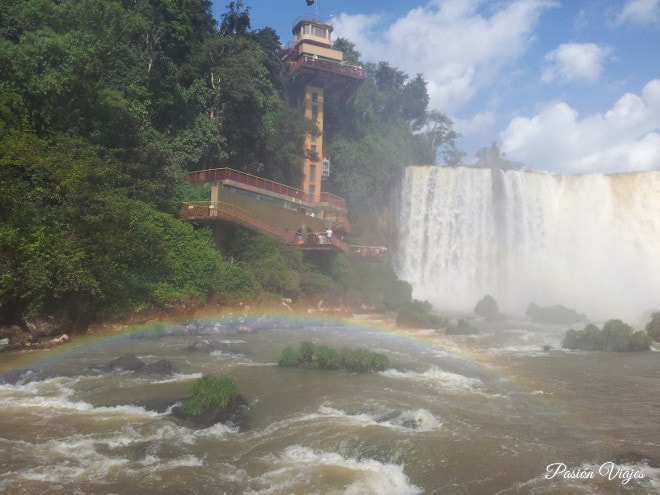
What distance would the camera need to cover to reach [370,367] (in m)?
14.2

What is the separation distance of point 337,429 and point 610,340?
45.1 ft

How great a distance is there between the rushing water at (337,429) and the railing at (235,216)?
10.4 metres

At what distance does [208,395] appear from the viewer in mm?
9992

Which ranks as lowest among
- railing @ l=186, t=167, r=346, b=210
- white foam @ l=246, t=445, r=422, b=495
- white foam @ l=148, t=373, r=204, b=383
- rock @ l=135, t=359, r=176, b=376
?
white foam @ l=246, t=445, r=422, b=495

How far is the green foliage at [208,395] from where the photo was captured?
9.77 m

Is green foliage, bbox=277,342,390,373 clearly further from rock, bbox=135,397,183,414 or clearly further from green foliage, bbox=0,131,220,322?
green foliage, bbox=0,131,220,322

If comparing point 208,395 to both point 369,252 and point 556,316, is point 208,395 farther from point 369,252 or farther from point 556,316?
point 369,252

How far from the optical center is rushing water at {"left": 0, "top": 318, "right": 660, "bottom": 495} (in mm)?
7355

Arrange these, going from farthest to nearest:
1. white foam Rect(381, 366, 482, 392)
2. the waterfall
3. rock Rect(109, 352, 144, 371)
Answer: the waterfall, rock Rect(109, 352, 144, 371), white foam Rect(381, 366, 482, 392)

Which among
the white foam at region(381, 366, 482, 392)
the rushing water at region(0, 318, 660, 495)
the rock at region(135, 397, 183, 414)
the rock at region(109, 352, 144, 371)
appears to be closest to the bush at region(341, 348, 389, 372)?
the white foam at region(381, 366, 482, 392)

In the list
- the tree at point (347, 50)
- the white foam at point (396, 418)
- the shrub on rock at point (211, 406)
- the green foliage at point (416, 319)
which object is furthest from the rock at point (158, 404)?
the tree at point (347, 50)

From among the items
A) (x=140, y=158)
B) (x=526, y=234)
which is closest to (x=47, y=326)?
(x=140, y=158)

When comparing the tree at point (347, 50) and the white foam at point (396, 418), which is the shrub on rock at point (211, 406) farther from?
the tree at point (347, 50)

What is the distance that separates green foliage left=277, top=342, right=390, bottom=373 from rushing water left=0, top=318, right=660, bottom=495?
46 centimetres
